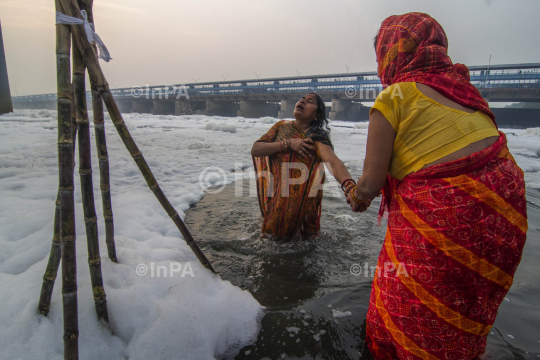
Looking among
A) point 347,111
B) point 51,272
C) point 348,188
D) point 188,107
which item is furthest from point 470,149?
point 188,107

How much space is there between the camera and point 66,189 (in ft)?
3.11

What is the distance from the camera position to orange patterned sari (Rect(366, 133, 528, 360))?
1010 mm

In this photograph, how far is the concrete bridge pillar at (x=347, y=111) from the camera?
30.4m

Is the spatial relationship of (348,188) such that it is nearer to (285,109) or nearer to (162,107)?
(285,109)

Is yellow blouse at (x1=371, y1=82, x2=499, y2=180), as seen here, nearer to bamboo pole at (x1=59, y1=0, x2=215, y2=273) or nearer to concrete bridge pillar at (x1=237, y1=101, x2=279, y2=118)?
bamboo pole at (x1=59, y1=0, x2=215, y2=273)

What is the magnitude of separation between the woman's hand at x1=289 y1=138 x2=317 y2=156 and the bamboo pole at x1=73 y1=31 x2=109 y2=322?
4.93ft

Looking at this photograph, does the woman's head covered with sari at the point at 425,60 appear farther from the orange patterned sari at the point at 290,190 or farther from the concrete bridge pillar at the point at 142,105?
the concrete bridge pillar at the point at 142,105

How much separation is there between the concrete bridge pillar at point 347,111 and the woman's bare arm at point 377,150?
1208 inches

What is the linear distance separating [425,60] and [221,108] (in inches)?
1562

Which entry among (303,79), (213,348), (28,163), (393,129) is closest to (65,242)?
(213,348)

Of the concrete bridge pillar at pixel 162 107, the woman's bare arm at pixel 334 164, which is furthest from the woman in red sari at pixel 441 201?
the concrete bridge pillar at pixel 162 107

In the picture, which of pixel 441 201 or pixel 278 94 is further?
pixel 278 94

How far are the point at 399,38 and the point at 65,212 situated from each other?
1.48m

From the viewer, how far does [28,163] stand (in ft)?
12.3
